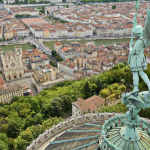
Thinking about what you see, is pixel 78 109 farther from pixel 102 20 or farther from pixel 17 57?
pixel 102 20

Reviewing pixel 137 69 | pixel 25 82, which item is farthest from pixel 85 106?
pixel 25 82

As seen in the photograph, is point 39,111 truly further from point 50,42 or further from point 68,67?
point 50,42

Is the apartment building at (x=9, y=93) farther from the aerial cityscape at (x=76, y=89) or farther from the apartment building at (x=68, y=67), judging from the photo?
the apartment building at (x=68, y=67)

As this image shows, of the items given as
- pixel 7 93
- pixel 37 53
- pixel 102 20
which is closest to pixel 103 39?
pixel 102 20

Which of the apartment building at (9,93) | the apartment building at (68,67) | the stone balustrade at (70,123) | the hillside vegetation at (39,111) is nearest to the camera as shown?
the stone balustrade at (70,123)

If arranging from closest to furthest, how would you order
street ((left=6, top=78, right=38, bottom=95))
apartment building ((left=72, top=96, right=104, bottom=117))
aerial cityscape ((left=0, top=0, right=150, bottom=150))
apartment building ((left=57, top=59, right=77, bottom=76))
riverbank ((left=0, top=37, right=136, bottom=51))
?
aerial cityscape ((left=0, top=0, right=150, bottom=150)), apartment building ((left=72, top=96, right=104, bottom=117)), street ((left=6, top=78, right=38, bottom=95)), apartment building ((left=57, top=59, right=77, bottom=76)), riverbank ((left=0, top=37, right=136, bottom=51))

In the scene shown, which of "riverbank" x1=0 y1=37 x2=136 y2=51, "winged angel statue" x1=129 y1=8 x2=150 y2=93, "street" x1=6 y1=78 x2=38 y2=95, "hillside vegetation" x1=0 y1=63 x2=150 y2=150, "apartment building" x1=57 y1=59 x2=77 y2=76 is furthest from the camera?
"riverbank" x1=0 y1=37 x2=136 y2=51

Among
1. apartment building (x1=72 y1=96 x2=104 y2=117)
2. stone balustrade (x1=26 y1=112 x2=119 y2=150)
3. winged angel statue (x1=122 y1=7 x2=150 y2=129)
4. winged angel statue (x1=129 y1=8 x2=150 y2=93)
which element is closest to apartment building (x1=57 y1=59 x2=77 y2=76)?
apartment building (x1=72 y1=96 x2=104 y2=117)

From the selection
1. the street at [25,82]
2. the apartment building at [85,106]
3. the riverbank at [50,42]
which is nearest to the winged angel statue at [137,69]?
the apartment building at [85,106]

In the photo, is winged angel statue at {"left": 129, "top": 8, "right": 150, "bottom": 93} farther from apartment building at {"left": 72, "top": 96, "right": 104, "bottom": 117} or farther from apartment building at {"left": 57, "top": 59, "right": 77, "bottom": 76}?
apartment building at {"left": 57, "top": 59, "right": 77, "bottom": 76}
